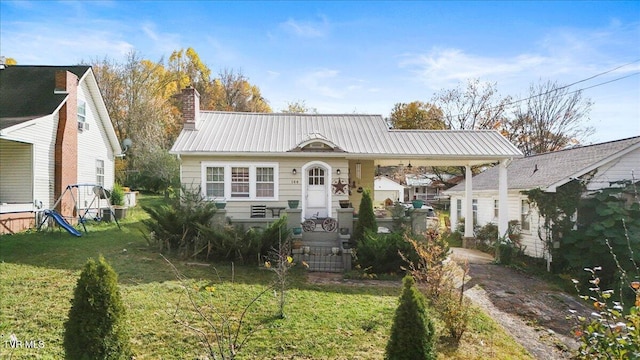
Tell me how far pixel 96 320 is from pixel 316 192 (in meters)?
9.72

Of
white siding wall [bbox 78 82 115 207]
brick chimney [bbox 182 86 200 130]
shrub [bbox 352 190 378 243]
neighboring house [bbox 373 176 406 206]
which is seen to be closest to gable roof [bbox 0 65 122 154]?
white siding wall [bbox 78 82 115 207]

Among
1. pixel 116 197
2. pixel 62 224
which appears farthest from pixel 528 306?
pixel 116 197

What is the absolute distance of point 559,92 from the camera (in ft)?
99.5

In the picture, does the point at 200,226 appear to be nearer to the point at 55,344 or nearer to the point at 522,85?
the point at 55,344

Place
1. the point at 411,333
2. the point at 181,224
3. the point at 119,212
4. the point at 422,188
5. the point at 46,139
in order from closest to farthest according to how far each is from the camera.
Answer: the point at 411,333, the point at 181,224, the point at 46,139, the point at 119,212, the point at 422,188

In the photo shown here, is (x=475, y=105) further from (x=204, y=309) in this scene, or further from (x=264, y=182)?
(x=204, y=309)

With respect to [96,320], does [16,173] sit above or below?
above

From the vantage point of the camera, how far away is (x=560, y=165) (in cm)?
1397

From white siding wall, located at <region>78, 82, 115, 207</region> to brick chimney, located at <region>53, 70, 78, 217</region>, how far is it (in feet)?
2.62

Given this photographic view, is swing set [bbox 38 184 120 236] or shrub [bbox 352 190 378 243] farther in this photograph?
swing set [bbox 38 184 120 236]

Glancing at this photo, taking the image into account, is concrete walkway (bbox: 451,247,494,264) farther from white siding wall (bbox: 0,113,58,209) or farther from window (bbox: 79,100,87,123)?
window (bbox: 79,100,87,123)

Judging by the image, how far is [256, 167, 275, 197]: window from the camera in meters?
13.4

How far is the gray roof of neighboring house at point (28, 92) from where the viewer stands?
14336 millimetres

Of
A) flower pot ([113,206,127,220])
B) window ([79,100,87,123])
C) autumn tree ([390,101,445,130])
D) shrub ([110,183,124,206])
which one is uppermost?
autumn tree ([390,101,445,130])
